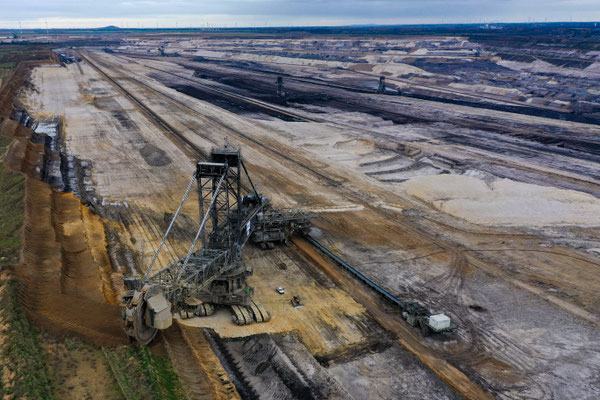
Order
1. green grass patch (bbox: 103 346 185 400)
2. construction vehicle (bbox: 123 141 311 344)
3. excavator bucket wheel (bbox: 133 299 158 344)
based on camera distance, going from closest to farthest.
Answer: green grass patch (bbox: 103 346 185 400), excavator bucket wheel (bbox: 133 299 158 344), construction vehicle (bbox: 123 141 311 344)

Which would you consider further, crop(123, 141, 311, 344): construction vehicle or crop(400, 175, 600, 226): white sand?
crop(400, 175, 600, 226): white sand

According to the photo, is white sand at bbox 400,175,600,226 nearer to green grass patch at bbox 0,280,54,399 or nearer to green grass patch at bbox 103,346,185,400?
green grass patch at bbox 103,346,185,400

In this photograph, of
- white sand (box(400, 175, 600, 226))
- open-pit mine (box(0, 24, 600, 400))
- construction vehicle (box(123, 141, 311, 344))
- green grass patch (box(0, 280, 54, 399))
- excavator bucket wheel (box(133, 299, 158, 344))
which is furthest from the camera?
white sand (box(400, 175, 600, 226))

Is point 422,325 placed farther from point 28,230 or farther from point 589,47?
point 589,47

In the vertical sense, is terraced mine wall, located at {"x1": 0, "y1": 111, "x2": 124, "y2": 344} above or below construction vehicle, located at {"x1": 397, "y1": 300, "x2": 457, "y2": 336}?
above

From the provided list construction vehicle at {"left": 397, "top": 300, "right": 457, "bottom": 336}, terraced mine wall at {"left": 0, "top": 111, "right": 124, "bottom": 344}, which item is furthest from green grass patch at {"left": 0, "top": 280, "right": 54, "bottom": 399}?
construction vehicle at {"left": 397, "top": 300, "right": 457, "bottom": 336}

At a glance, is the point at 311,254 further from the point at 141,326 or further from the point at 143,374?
the point at 143,374

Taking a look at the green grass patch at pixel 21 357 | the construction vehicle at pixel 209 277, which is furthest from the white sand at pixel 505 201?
the green grass patch at pixel 21 357

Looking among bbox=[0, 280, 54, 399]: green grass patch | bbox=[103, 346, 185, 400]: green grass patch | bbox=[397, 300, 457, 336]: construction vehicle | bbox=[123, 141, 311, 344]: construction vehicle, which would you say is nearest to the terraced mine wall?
bbox=[0, 280, 54, 399]: green grass patch
